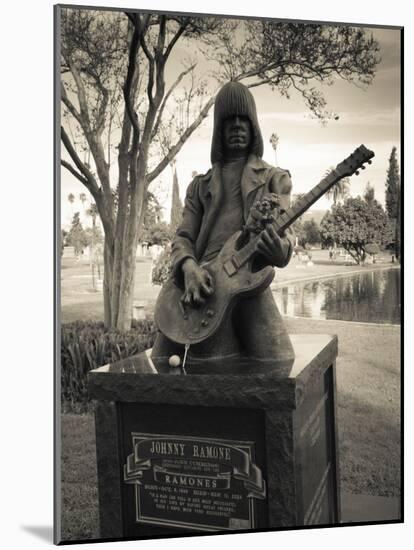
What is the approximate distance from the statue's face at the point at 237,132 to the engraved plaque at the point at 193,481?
61.7 inches

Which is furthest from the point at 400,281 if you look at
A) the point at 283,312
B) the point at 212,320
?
the point at 212,320

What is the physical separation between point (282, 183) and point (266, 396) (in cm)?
117

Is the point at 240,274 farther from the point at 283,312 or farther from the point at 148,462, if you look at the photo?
the point at 283,312

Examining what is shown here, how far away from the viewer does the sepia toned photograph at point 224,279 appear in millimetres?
4086

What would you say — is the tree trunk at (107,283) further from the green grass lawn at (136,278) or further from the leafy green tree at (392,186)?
the leafy green tree at (392,186)

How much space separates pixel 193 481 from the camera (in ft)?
13.5

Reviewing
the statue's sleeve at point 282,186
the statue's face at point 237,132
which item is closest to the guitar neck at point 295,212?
the statue's sleeve at point 282,186

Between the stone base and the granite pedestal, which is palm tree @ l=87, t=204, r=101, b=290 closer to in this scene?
the granite pedestal

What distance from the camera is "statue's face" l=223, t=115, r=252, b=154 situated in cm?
445

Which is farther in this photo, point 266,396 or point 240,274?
point 240,274

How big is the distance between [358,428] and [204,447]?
1.84 m

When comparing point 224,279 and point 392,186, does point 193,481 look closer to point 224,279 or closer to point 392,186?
point 224,279

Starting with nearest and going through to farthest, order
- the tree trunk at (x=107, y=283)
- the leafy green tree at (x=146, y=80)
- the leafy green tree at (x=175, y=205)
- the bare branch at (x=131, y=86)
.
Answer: the leafy green tree at (x=146, y=80) → the bare branch at (x=131, y=86) → the tree trunk at (x=107, y=283) → the leafy green tree at (x=175, y=205)

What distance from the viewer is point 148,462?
419cm
